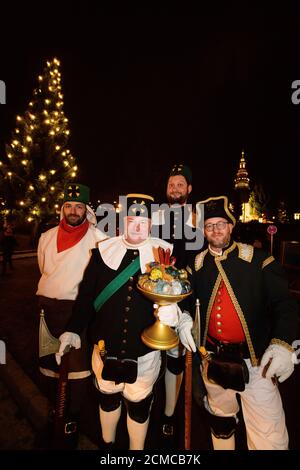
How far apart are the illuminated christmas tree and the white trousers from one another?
15.5 meters

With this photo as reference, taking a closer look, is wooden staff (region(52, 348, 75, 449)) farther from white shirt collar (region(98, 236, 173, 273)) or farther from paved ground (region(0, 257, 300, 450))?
white shirt collar (region(98, 236, 173, 273))

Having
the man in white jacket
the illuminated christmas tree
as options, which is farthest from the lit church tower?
the man in white jacket

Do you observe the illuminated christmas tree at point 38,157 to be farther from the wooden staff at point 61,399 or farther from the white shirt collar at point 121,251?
the wooden staff at point 61,399

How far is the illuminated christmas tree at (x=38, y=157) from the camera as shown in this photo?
15375 mm

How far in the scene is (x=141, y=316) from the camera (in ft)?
8.04

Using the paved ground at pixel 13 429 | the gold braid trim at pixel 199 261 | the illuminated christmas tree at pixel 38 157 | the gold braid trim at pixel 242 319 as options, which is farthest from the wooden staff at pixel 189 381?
the illuminated christmas tree at pixel 38 157

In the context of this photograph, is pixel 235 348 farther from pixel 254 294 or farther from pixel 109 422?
pixel 109 422

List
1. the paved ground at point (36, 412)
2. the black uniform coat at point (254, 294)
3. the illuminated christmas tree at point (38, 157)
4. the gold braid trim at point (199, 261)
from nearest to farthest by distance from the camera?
the black uniform coat at point (254, 294) → the gold braid trim at point (199, 261) → the paved ground at point (36, 412) → the illuminated christmas tree at point (38, 157)

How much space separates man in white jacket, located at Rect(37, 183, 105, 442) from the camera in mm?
2861

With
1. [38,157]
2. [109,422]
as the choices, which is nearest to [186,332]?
[109,422]

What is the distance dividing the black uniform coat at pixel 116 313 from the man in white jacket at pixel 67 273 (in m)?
0.49

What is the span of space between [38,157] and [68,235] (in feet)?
49.2

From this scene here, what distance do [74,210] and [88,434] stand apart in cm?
267

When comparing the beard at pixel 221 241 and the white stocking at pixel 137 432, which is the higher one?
the beard at pixel 221 241
